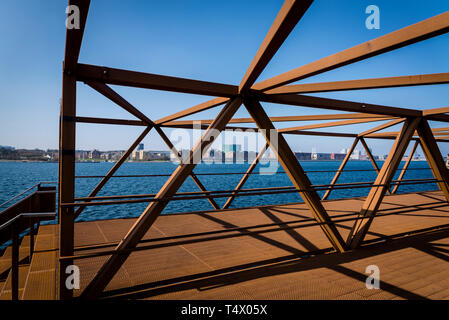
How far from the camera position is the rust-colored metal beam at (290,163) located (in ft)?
Answer: 12.1

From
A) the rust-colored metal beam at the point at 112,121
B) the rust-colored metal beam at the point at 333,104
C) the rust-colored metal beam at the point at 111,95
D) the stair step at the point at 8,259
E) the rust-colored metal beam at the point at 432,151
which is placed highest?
the rust-colored metal beam at the point at 333,104

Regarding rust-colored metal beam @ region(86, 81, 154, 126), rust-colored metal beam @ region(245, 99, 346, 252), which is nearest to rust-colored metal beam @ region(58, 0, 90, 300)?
rust-colored metal beam @ region(86, 81, 154, 126)

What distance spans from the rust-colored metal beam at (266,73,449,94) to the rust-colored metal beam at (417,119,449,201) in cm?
255

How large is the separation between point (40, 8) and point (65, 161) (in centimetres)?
160

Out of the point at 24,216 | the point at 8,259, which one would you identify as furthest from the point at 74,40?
the point at 8,259

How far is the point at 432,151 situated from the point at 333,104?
9.73 ft

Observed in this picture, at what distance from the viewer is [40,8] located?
264 centimetres

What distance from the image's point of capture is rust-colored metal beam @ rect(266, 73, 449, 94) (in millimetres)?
3000

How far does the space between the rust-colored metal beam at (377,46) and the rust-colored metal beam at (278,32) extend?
390mm

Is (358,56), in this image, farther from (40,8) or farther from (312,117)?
(312,117)

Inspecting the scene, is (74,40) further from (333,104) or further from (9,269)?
(9,269)

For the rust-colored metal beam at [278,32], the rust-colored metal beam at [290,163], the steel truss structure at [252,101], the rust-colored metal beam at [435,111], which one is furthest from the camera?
the rust-colored metal beam at [435,111]

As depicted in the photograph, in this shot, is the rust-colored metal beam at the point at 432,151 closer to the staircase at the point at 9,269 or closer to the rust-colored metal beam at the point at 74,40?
the rust-colored metal beam at the point at 74,40

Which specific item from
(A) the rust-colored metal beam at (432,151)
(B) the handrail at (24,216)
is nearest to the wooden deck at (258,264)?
(B) the handrail at (24,216)
